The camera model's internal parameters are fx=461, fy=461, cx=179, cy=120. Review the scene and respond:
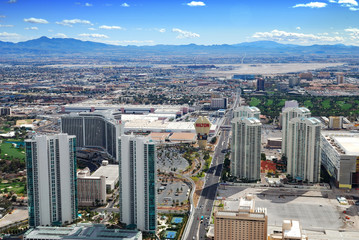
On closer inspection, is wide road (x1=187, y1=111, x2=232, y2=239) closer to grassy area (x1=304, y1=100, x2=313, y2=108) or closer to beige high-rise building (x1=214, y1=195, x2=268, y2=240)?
beige high-rise building (x1=214, y1=195, x2=268, y2=240)

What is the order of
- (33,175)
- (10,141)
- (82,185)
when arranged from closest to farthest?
(33,175), (82,185), (10,141)

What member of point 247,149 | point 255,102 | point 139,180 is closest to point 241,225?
point 139,180

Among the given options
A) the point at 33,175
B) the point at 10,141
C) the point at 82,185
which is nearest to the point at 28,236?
the point at 33,175

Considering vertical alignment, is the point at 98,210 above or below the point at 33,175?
below

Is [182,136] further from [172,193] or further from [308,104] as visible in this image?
[308,104]

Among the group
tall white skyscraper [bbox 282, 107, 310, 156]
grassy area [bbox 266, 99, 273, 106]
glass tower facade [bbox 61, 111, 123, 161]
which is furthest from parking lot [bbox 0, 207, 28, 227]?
grassy area [bbox 266, 99, 273, 106]

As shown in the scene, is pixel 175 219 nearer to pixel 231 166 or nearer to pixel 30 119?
pixel 231 166
